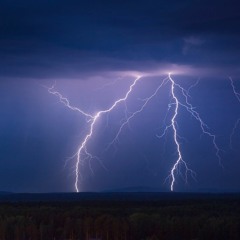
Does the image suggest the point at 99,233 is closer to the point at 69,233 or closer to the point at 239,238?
the point at 69,233

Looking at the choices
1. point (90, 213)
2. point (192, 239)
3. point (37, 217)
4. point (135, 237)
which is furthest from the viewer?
point (90, 213)

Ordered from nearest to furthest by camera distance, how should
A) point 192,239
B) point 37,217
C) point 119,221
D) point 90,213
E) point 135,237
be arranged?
point 192,239, point 135,237, point 119,221, point 37,217, point 90,213

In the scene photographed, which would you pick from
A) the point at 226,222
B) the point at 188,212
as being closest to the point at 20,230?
the point at 226,222

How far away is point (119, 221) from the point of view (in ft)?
204

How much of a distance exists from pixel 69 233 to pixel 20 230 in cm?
335

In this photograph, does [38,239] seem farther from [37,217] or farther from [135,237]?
[37,217]

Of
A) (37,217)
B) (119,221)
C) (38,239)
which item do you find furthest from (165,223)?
(37,217)

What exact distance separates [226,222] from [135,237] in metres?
7.29

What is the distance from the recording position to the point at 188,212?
258ft

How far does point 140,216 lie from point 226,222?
6.62 metres

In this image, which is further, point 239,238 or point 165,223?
point 165,223

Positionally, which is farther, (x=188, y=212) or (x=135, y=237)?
(x=188, y=212)

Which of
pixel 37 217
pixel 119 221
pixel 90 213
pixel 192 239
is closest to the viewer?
pixel 192 239

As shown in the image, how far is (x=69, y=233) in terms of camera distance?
2322 inches
